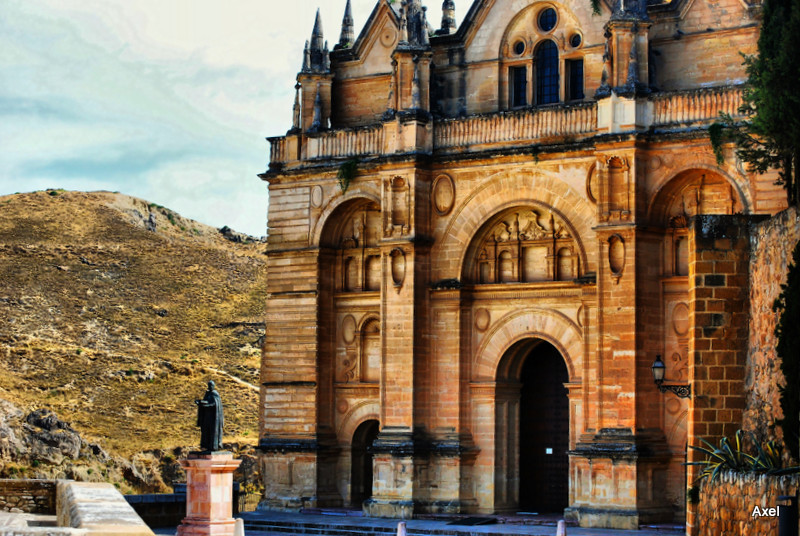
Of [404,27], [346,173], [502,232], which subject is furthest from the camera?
[346,173]

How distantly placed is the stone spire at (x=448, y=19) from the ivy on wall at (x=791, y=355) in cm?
1898

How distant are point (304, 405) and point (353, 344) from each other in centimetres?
199

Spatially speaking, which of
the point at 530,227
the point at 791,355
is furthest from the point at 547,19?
the point at 791,355

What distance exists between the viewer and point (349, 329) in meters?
37.9

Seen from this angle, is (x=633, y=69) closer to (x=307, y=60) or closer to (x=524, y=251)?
(x=524, y=251)

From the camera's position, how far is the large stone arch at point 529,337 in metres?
34.2

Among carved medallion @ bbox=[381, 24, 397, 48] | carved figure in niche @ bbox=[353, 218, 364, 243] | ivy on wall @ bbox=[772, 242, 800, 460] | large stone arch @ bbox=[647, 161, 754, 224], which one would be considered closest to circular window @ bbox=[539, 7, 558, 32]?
carved medallion @ bbox=[381, 24, 397, 48]

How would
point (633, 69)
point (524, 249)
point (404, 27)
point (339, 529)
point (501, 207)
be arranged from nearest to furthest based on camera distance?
point (633, 69) → point (339, 529) → point (501, 207) → point (524, 249) → point (404, 27)

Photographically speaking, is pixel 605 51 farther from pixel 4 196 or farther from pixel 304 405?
pixel 4 196

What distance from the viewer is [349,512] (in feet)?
118

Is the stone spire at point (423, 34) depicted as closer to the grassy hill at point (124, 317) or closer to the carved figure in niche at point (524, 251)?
the carved figure in niche at point (524, 251)

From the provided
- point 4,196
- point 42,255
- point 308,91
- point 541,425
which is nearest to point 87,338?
point 42,255

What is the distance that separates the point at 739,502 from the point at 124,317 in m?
51.8

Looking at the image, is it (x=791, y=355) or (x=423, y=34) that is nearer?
(x=791, y=355)
